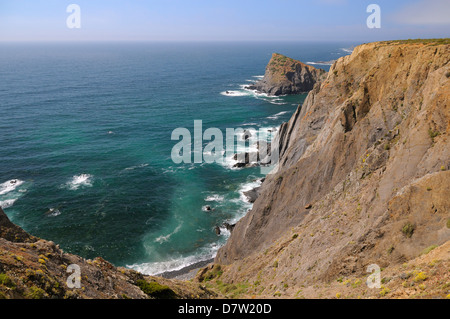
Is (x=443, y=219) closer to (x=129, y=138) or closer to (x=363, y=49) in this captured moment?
(x=363, y=49)

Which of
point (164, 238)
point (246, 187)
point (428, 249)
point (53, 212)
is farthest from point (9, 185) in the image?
point (428, 249)

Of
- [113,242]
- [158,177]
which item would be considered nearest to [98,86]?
[158,177]

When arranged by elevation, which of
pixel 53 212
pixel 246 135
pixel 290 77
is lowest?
pixel 53 212

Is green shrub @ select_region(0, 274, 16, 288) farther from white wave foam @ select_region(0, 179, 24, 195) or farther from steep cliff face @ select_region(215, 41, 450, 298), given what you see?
white wave foam @ select_region(0, 179, 24, 195)

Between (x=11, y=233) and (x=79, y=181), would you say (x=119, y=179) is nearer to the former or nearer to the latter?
(x=79, y=181)

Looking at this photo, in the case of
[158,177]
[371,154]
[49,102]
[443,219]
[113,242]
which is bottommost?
[113,242]
